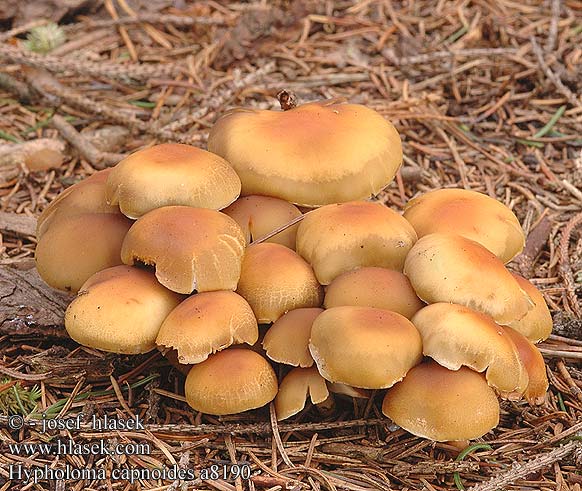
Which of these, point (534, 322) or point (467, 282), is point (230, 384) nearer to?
point (467, 282)

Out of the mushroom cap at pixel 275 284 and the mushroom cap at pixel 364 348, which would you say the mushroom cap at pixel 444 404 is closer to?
the mushroom cap at pixel 364 348

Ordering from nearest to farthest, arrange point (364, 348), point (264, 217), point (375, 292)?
point (364, 348) → point (375, 292) → point (264, 217)

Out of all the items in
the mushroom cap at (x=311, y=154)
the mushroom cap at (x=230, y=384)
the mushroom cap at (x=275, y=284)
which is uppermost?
the mushroom cap at (x=311, y=154)

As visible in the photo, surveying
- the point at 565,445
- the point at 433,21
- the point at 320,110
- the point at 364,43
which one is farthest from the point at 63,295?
the point at 433,21

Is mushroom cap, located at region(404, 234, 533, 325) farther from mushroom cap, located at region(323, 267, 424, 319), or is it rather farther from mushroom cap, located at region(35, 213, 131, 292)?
mushroom cap, located at region(35, 213, 131, 292)

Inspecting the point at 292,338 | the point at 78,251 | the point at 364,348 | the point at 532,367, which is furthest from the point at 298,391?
the point at 78,251

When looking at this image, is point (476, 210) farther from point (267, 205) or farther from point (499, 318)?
point (267, 205)

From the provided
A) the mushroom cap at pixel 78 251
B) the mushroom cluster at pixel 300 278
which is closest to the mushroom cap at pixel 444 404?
the mushroom cluster at pixel 300 278
